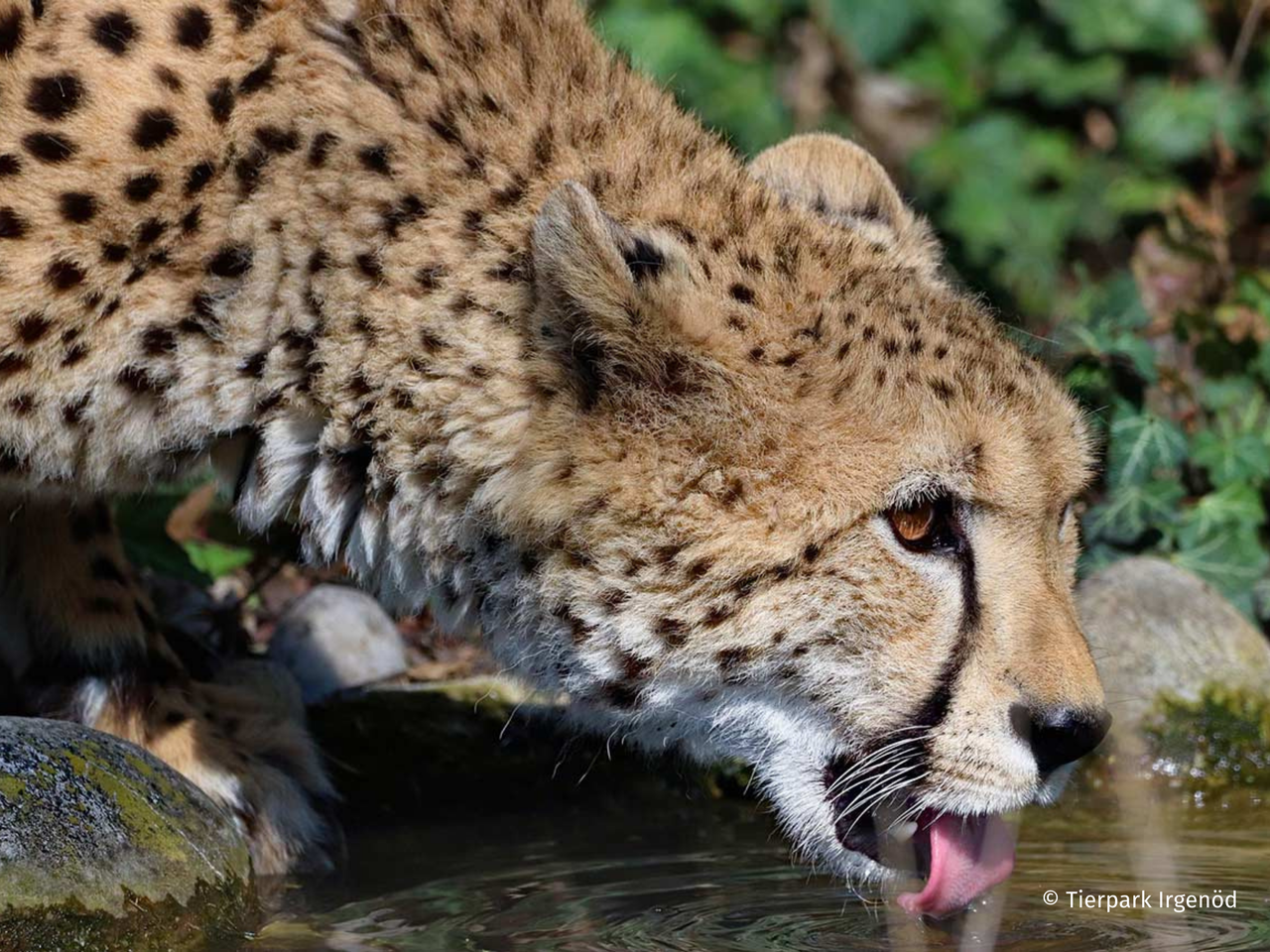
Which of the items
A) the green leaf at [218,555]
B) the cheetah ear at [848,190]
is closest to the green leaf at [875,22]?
the green leaf at [218,555]

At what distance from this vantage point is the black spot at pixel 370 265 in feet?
12.1

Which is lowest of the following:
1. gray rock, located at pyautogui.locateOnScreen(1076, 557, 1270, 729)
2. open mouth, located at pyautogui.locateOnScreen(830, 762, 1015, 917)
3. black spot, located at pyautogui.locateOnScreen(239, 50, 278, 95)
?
open mouth, located at pyautogui.locateOnScreen(830, 762, 1015, 917)

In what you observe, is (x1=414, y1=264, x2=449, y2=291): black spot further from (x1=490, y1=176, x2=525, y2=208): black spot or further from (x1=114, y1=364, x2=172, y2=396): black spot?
(x1=114, y1=364, x2=172, y2=396): black spot

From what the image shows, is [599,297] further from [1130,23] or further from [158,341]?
[1130,23]

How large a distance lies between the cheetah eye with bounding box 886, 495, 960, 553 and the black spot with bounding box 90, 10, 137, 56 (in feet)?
5.67

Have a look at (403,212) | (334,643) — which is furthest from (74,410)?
(334,643)

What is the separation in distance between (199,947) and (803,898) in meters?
1.27

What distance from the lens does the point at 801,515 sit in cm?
356

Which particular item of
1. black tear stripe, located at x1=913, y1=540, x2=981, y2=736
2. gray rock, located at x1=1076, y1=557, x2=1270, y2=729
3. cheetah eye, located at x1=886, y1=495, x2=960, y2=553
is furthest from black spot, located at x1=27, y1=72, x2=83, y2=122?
gray rock, located at x1=1076, y1=557, x2=1270, y2=729

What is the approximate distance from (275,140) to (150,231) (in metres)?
0.29

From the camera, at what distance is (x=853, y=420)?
358cm

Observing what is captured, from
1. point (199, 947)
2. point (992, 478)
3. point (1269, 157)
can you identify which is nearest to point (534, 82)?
point (992, 478)

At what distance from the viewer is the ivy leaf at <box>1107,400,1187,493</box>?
6.02 m

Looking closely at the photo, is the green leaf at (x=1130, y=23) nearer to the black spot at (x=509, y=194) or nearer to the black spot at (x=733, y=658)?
the black spot at (x=509, y=194)
